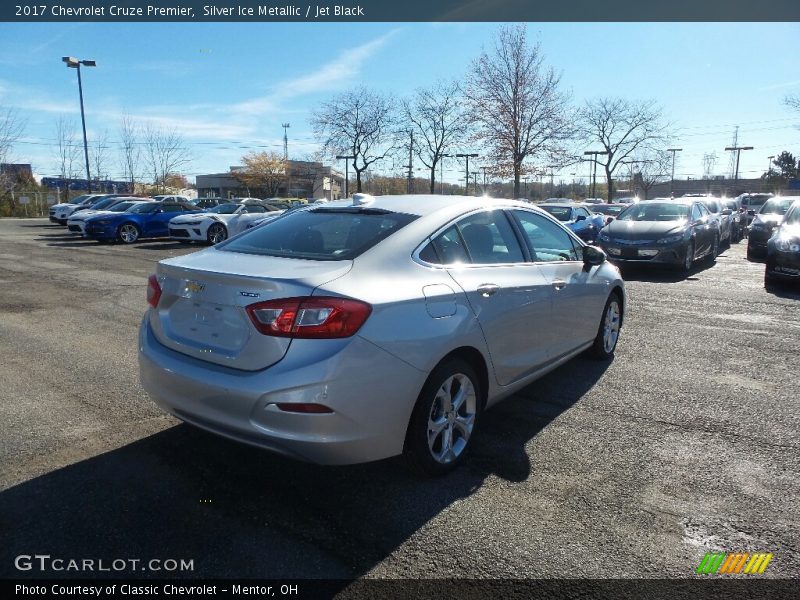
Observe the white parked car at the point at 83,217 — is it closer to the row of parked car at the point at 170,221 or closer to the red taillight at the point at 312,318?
the row of parked car at the point at 170,221

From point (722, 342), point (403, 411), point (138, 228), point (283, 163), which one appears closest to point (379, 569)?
point (403, 411)

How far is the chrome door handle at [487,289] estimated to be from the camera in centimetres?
344

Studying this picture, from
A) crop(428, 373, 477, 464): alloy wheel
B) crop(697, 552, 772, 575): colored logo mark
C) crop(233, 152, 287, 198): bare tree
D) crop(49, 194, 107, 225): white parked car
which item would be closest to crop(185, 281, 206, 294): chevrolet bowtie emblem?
crop(428, 373, 477, 464): alloy wheel

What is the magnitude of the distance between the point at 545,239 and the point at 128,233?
18.8 meters

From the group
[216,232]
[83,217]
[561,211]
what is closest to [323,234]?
[561,211]

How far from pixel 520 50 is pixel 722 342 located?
70.4ft

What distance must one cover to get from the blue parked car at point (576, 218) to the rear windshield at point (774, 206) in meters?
5.08

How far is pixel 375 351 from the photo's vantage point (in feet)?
8.96

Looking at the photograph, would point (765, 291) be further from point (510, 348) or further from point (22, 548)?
point (22, 548)

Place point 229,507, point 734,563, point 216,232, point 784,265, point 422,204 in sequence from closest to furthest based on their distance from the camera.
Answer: point 734,563 → point 229,507 → point 422,204 → point 784,265 → point 216,232

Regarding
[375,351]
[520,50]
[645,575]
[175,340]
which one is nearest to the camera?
[645,575]

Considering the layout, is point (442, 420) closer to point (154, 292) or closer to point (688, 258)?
point (154, 292)

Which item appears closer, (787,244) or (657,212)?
(787,244)

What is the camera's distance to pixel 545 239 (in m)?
4.57
